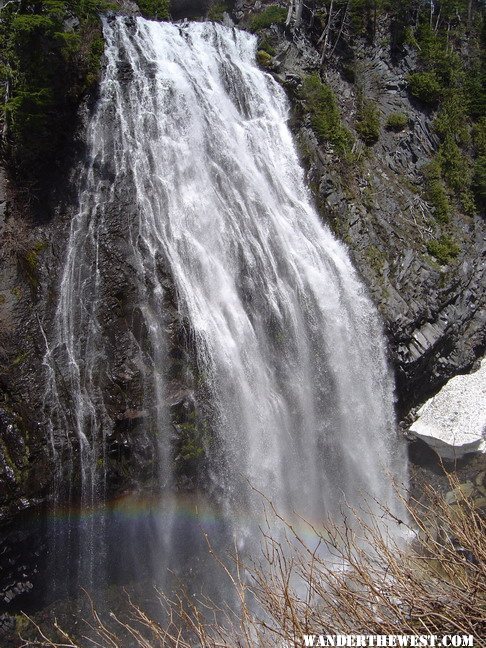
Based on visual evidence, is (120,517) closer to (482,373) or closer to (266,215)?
(266,215)

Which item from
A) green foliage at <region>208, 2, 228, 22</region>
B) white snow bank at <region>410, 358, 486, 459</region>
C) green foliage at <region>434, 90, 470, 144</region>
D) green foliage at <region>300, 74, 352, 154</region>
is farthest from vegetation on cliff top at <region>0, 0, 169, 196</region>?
green foliage at <region>434, 90, 470, 144</region>

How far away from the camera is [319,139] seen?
17.3 meters

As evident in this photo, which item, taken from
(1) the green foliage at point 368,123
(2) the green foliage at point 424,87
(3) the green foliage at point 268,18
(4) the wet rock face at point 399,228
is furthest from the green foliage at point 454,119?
(3) the green foliage at point 268,18

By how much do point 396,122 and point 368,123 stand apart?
1.36 metres

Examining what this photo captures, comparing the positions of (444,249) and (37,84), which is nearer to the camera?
(37,84)

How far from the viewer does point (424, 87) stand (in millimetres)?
20938

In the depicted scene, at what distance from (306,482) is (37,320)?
7239mm

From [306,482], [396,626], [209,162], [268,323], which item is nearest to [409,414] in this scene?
[306,482]

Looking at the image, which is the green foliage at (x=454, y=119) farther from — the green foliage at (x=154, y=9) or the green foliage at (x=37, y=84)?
the green foliage at (x=37, y=84)

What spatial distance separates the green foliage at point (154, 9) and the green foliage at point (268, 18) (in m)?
4.17

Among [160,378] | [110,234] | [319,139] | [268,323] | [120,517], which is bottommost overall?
[120,517]

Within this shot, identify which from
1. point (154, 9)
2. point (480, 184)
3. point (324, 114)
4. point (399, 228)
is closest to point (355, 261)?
point (399, 228)

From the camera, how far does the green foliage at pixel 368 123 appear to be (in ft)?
61.8

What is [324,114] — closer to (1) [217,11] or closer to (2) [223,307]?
(1) [217,11]
